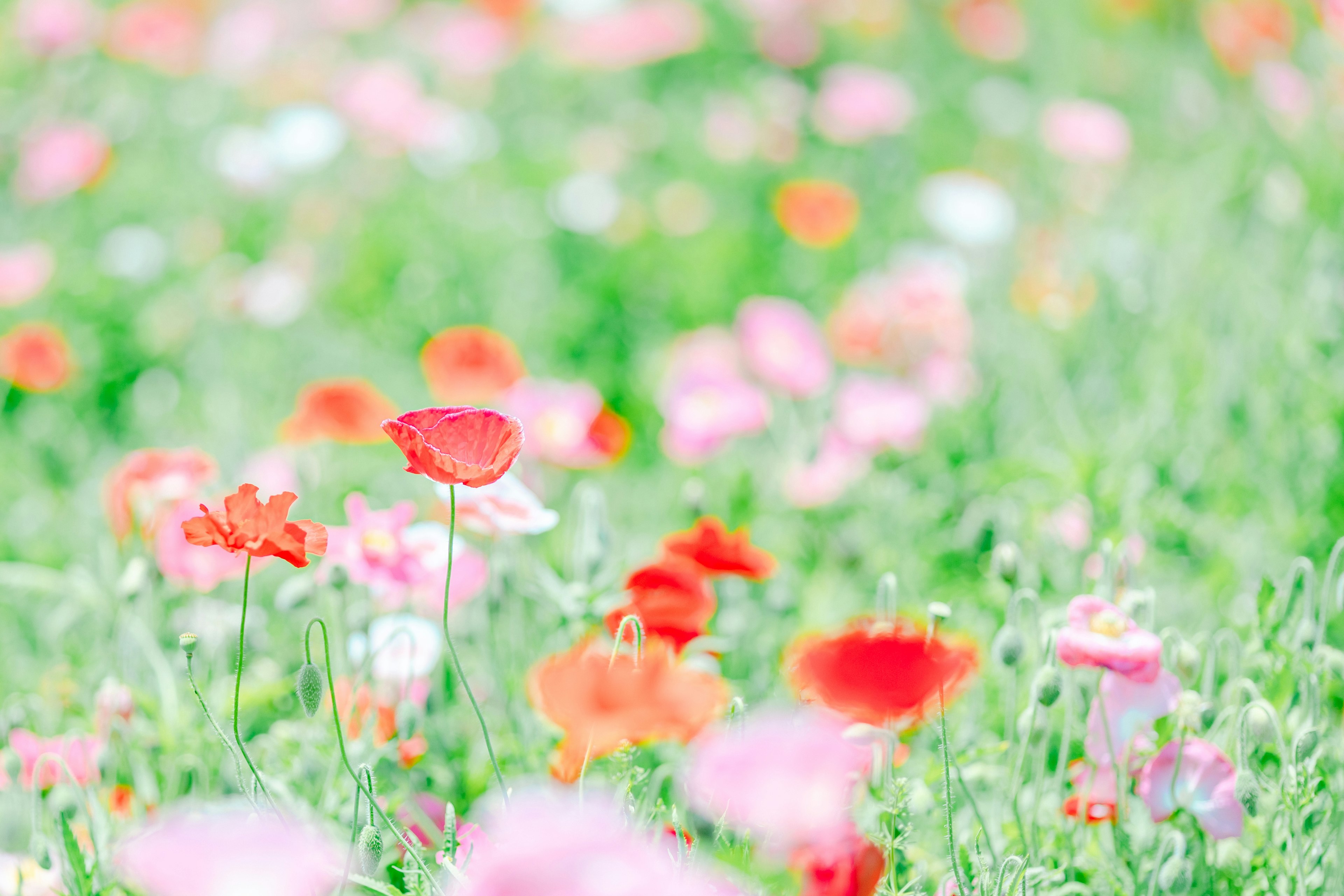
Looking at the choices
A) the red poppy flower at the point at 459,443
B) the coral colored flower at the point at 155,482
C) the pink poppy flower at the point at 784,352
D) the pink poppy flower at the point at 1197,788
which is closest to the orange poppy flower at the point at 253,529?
the red poppy flower at the point at 459,443

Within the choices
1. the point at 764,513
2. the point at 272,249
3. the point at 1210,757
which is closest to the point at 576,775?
the point at 1210,757

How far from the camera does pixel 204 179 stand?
11.7 feet

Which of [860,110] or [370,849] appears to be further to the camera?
[860,110]

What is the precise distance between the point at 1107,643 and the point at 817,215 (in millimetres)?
2083

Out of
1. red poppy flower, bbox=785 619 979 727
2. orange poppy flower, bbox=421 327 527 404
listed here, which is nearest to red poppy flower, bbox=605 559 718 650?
red poppy flower, bbox=785 619 979 727

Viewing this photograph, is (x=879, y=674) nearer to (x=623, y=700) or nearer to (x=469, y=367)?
(x=623, y=700)

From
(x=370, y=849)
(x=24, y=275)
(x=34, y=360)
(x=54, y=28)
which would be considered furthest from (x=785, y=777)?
(x=54, y=28)

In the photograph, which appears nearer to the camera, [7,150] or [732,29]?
[7,150]

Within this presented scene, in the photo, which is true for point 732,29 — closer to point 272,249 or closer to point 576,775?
point 272,249

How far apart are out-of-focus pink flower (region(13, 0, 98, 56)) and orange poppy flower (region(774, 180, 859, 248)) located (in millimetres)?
2462

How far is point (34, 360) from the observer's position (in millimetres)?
2508

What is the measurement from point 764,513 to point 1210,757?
1067 mm

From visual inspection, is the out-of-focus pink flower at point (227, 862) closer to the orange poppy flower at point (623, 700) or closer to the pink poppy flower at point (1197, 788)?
the orange poppy flower at point (623, 700)

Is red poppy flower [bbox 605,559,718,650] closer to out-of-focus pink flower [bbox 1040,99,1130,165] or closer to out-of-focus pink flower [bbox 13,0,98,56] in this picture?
out-of-focus pink flower [bbox 1040,99,1130,165]
